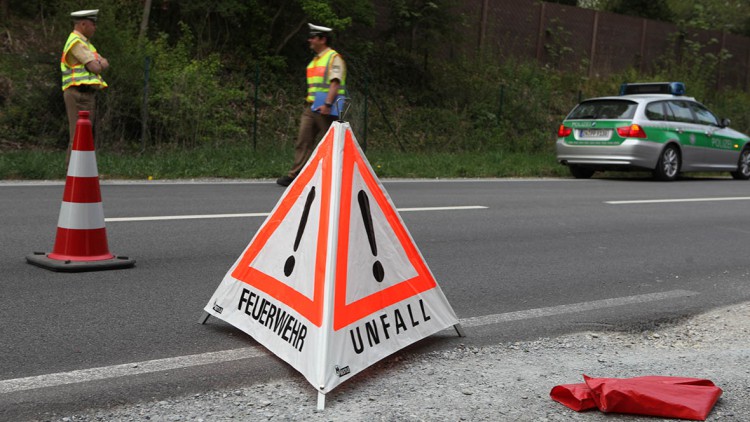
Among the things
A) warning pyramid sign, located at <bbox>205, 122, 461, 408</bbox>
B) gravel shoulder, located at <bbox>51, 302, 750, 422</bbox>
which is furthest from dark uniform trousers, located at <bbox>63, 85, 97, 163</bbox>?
gravel shoulder, located at <bbox>51, 302, 750, 422</bbox>

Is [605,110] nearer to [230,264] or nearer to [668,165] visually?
[668,165]

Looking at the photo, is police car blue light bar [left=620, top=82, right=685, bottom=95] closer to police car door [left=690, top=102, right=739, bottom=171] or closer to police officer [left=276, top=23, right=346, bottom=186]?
police car door [left=690, top=102, right=739, bottom=171]

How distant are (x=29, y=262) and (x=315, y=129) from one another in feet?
19.2

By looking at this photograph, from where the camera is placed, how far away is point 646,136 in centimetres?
1600

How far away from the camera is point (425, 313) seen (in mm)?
4477

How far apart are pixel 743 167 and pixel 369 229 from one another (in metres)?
16.1

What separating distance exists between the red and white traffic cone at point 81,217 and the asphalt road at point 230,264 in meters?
0.16

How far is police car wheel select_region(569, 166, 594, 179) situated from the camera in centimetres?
1709

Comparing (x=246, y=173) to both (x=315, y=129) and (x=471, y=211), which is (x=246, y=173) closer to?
(x=315, y=129)

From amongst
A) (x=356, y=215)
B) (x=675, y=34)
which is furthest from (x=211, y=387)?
(x=675, y=34)

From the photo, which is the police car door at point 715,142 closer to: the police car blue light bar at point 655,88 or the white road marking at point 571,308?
the police car blue light bar at point 655,88

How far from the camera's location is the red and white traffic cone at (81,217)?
5891mm

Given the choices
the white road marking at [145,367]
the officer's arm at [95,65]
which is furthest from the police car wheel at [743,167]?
the white road marking at [145,367]

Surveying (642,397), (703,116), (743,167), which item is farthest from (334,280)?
(743,167)
